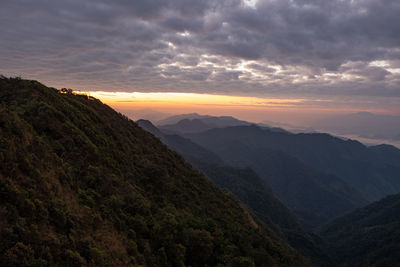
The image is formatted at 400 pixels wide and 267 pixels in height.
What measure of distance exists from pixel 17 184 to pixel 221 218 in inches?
684

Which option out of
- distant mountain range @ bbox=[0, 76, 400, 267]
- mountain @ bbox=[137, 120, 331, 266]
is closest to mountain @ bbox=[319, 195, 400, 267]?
mountain @ bbox=[137, 120, 331, 266]

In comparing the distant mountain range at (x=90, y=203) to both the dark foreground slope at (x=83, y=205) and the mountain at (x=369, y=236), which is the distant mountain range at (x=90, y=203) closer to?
the dark foreground slope at (x=83, y=205)

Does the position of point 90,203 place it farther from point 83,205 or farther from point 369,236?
point 369,236

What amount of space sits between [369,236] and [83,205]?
113 m

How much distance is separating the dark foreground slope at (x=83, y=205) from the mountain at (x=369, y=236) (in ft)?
241

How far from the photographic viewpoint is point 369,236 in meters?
93.6

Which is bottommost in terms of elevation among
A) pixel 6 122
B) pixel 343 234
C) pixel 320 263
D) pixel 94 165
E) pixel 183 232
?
pixel 343 234

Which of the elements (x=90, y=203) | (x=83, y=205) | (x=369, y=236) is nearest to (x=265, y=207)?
(x=369, y=236)

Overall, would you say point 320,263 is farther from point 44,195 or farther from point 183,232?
point 44,195

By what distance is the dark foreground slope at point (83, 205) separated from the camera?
886 cm

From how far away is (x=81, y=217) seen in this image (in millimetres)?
11258

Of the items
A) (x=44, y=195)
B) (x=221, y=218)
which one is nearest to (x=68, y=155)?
(x=44, y=195)

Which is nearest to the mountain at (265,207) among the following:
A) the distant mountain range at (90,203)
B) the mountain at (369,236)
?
the mountain at (369,236)

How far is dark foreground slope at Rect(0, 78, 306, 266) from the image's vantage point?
886 centimetres
